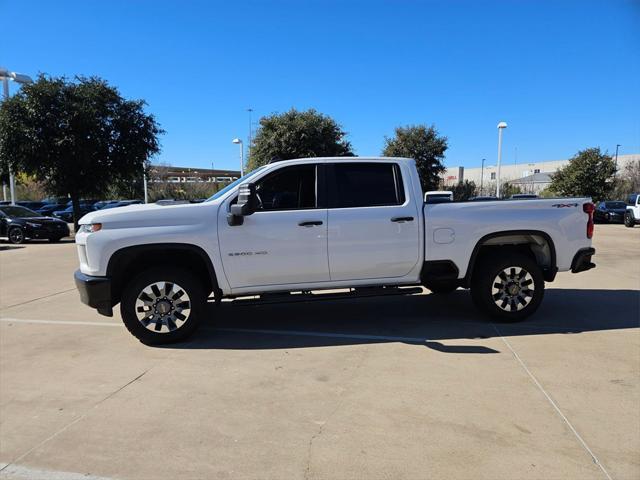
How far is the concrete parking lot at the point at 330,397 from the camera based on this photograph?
3045mm

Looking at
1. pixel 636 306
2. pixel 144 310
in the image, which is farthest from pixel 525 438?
pixel 636 306

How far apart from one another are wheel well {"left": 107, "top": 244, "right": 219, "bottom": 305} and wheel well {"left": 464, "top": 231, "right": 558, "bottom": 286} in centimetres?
317

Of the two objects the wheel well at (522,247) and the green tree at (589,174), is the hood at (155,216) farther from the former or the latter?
the green tree at (589,174)

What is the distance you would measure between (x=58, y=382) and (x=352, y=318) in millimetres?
3482

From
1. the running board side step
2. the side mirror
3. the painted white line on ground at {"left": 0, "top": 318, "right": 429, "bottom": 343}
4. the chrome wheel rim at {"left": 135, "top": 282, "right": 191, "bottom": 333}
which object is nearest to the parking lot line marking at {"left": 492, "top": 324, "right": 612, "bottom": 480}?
the painted white line on ground at {"left": 0, "top": 318, "right": 429, "bottom": 343}

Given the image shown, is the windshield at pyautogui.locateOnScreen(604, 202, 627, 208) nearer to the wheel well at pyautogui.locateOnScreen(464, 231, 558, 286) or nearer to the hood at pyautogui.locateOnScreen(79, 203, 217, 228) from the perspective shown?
the wheel well at pyautogui.locateOnScreen(464, 231, 558, 286)

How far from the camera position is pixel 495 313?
5.89 meters

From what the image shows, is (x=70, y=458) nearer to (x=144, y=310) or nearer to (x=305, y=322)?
(x=144, y=310)

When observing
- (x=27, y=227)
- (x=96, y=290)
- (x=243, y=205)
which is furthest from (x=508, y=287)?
(x=27, y=227)

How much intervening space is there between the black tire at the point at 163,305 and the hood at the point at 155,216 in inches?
21.9

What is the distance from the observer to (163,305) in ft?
17.3

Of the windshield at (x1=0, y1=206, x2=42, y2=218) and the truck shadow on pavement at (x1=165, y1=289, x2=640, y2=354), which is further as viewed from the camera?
the windshield at (x1=0, y1=206, x2=42, y2=218)

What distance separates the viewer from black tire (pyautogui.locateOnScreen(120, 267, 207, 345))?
5219mm

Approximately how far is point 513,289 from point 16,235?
19671 mm
